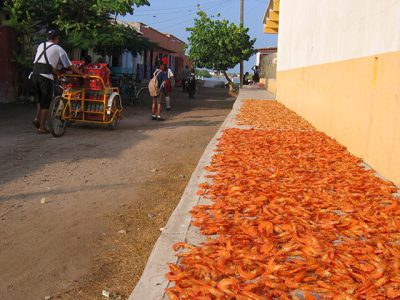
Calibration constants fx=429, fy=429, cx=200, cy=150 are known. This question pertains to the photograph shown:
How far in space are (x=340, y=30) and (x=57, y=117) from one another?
5.57m

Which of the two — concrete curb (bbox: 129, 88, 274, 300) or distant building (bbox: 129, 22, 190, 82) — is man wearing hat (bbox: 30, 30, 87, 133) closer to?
concrete curb (bbox: 129, 88, 274, 300)

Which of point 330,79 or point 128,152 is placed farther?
point 330,79

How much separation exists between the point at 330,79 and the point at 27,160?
5.65 meters

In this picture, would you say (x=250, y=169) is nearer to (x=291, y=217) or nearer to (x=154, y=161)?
(x=291, y=217)

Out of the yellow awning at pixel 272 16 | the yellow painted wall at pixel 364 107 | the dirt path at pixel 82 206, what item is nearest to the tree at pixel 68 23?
the dirt path at pixel 82 206

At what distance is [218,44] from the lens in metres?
25.9

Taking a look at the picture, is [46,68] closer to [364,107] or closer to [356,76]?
[356,76]

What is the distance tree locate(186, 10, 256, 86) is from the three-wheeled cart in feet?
57.7

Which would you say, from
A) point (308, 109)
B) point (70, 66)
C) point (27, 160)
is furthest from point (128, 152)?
point (308, 109)

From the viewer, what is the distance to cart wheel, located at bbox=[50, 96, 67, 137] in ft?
26.6

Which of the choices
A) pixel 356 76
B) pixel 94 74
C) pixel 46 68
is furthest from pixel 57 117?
pixel 356 76

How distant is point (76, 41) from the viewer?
13.2 metres

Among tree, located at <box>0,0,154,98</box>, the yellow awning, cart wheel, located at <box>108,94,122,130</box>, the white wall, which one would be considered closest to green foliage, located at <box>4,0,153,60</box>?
tree, located at <box>0,0,154,98</box>

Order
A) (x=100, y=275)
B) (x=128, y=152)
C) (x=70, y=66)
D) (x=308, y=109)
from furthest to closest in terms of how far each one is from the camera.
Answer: (x=308, y=109), (x=70, y=66), (x=128, y=152), (x=100, y=275)
